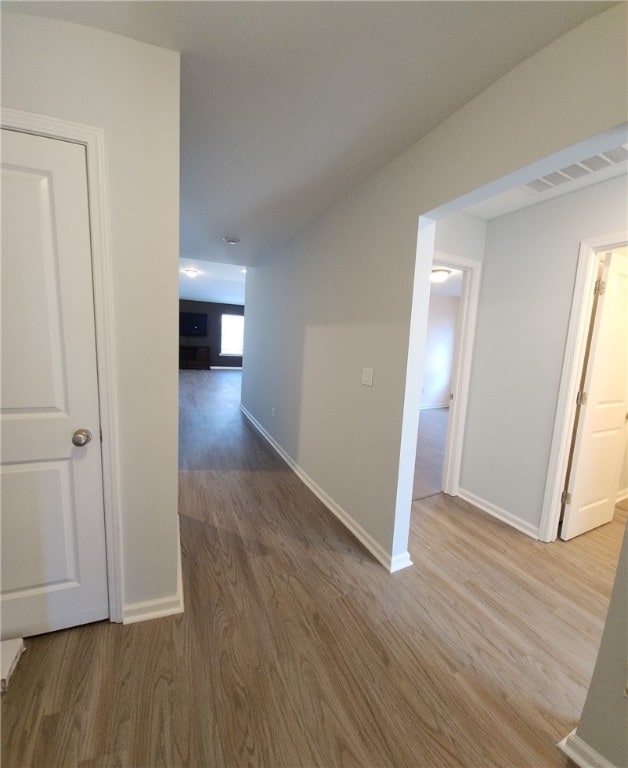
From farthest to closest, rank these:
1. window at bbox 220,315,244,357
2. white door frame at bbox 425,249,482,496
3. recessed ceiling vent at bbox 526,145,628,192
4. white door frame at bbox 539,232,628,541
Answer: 1. window at bbox 220,315,244,357
2. white door frame at bbox 425,249,482,496
3. white door frame at bbox 539,232,628,541
4. recessed ceiling vent at bbox 526,145,628,192

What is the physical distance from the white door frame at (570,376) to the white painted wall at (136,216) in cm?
254

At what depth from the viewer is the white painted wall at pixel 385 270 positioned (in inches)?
44.3

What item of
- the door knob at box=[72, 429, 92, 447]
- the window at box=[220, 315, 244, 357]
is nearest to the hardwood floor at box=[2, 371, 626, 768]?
the door knob at box=[72, 429, 92, 447]

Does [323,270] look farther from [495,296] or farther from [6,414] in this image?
[6,414]

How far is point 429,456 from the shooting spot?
4074 millimetres

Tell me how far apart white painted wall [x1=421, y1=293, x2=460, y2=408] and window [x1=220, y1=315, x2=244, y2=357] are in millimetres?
6766

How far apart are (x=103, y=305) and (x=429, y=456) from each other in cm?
383

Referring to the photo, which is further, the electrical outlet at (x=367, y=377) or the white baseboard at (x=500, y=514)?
the white baseboard at (x=500, y=514)

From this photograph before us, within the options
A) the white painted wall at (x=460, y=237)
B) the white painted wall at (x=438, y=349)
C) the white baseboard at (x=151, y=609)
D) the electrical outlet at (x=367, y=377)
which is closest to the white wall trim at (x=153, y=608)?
the white baseboard at (x=151, y=609)

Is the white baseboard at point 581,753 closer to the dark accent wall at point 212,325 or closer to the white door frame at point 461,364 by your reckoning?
the white door frame at point 461,364

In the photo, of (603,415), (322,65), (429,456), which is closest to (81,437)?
(322,65)

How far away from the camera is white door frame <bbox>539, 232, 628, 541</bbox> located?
2152mm

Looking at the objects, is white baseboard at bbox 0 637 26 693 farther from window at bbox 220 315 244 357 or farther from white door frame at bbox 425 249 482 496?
window at bbox 220 315 244 357

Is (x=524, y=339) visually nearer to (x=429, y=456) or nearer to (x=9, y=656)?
(x=429, y=456)
